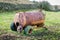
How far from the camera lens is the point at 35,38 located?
8.61 metres

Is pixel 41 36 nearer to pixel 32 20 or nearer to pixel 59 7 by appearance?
pixel 32 20

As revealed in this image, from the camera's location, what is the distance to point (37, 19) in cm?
921

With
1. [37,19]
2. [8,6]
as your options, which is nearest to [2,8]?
[8,6]

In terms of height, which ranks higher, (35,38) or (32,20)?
(32,20)

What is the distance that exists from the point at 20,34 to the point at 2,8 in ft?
29.9

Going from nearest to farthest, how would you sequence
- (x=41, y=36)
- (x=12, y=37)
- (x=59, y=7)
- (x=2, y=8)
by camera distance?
1. (x=12, y=37)
2. (x=41, y=36)
3. (x=2, y=8)
4. (x=59, y=7)

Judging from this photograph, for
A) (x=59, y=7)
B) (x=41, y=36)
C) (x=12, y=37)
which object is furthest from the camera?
(x=59, y=7)

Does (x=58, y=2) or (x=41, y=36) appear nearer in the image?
(x=41, y=36)

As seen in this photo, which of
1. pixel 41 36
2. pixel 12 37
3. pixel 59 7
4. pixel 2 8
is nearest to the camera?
pixel 12 37

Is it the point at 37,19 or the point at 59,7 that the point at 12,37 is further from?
the point at 59,7

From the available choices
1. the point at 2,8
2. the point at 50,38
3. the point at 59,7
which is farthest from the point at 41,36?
the point at 59,7

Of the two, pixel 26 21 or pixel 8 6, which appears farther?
pixel 8 6

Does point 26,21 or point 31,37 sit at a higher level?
point 26,21

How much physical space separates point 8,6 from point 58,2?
31.0 feet
